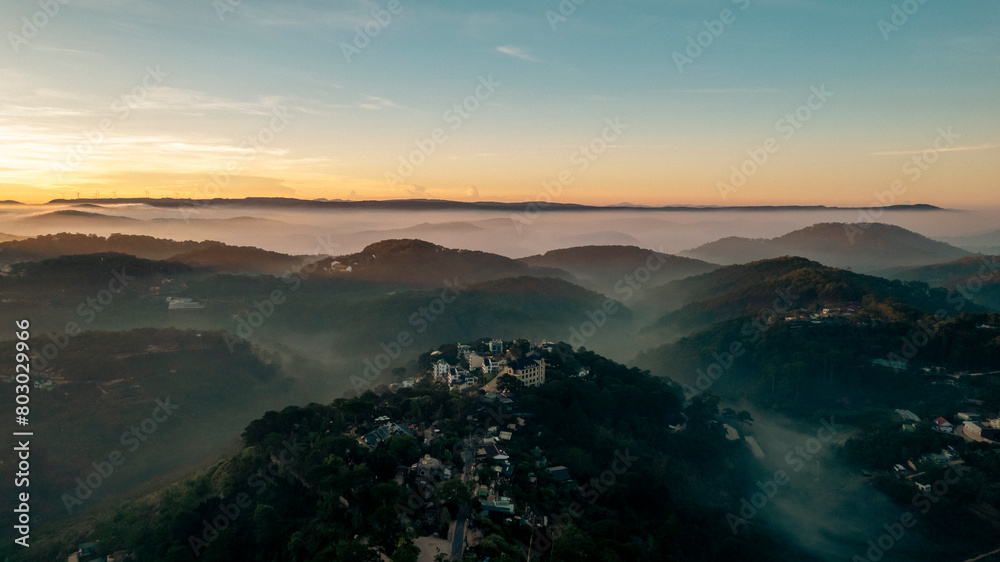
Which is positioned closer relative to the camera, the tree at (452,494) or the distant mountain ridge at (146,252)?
the tree at (452,494)

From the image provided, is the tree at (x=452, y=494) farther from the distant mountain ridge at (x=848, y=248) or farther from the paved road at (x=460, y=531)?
the distant mountain ridge at (x=848, y=248)

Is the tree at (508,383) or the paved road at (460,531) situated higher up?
the tree at (508,383)

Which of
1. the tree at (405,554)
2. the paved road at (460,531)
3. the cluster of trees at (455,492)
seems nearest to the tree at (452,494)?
the cluster of trees at (455,492)

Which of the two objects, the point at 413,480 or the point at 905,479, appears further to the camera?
the point at 905,479

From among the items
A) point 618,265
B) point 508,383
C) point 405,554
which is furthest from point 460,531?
point 618,265

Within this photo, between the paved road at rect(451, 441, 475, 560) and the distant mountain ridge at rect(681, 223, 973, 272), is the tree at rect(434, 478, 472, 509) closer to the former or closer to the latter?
the paved road at rect(451, 441, 475, 560)

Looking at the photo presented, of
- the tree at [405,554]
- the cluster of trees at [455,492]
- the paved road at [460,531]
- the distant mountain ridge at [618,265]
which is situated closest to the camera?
the tree at [405,554]

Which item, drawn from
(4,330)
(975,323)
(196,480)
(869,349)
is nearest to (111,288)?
(4,330)

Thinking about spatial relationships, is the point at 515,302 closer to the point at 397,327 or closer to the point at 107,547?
the point at 397,327

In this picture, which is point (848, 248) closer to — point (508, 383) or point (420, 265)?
point (420, 265)
